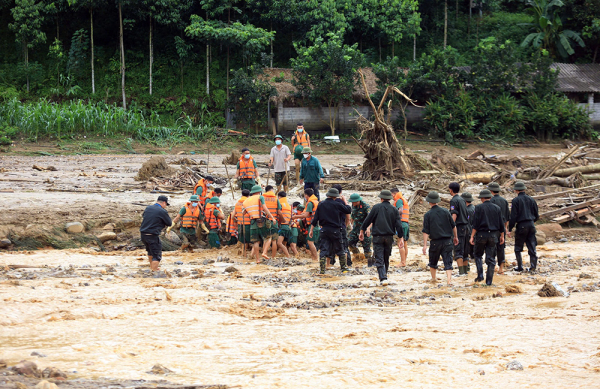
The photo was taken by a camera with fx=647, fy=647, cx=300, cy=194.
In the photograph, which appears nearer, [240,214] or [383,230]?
[383,230]

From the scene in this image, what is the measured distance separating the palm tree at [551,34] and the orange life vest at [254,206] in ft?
94.5

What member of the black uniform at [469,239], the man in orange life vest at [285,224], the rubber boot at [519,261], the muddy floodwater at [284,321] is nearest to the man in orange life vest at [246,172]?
the muddy floodwater at [284,321]

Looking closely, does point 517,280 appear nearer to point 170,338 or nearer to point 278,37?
point 170,338

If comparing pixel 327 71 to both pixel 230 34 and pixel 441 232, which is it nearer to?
pixel 230 34

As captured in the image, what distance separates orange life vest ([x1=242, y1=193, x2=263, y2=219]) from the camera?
42.8 ft

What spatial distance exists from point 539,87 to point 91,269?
26732 millimetres

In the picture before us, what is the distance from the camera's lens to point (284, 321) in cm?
857

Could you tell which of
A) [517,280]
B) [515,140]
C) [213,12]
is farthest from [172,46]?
[517,280]

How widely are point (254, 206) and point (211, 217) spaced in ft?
5.49

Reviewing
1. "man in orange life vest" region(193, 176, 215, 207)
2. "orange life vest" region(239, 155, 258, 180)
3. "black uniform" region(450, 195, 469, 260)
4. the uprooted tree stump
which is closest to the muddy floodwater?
"black uniform" region(450, 195, 469, 260)

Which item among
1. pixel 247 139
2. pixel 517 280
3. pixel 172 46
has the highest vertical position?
pixel 172 46

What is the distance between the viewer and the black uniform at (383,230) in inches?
434

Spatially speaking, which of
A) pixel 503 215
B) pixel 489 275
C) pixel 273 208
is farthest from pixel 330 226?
pixel 503 215

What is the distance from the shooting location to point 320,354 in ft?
23.0
